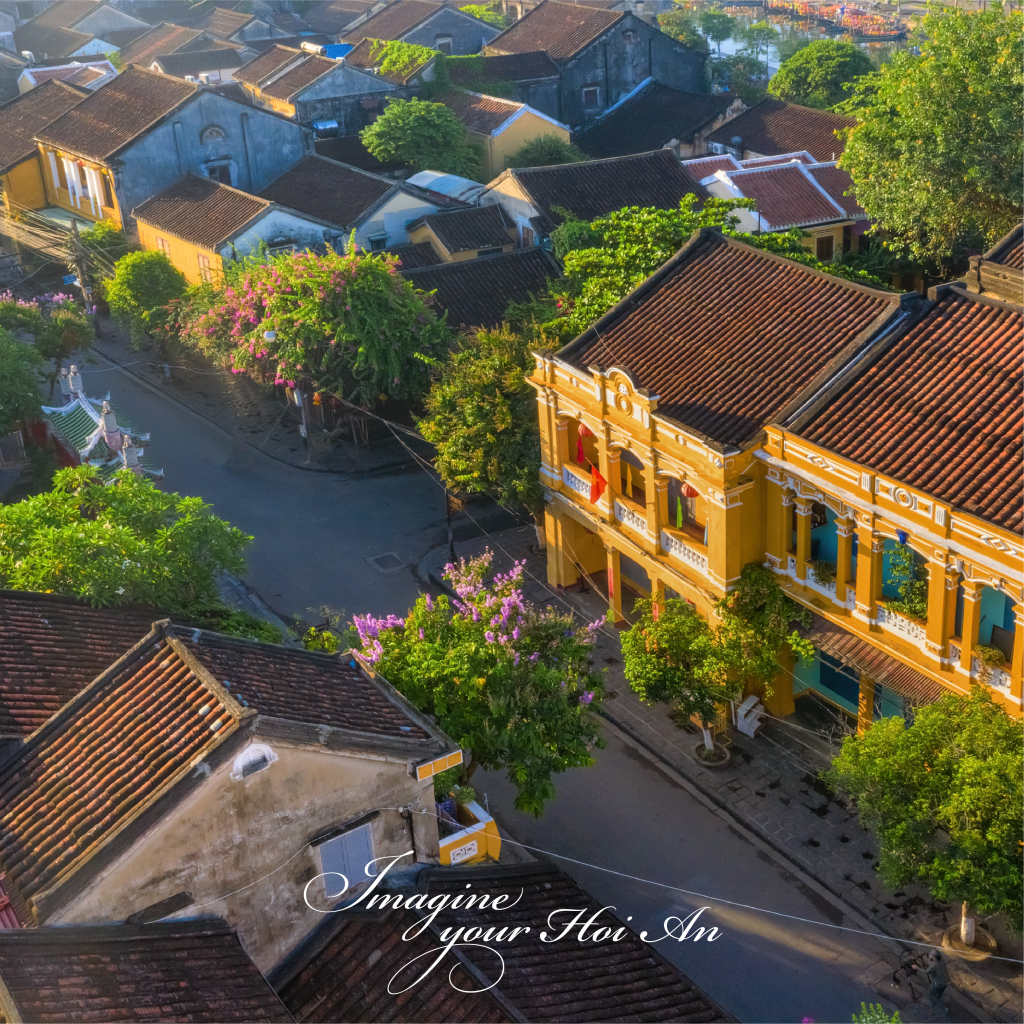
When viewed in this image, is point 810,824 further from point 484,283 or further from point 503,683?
point 484,283

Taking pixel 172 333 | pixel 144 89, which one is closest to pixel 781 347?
pixel 172 333

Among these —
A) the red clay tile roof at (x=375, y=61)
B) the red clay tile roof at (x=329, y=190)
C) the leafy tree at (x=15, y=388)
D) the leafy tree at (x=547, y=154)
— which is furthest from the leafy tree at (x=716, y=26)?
the leafy tree at (x=15, y=388)

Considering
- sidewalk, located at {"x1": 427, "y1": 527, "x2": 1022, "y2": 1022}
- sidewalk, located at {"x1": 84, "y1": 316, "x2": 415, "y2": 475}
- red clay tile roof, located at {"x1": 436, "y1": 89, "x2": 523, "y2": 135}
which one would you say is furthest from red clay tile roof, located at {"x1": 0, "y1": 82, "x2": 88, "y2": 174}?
sidewalk, located at {"x1": 427, "y1": 527, "x2": 1022, "y2": 1022}

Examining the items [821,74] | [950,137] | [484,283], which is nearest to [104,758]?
[484,283]

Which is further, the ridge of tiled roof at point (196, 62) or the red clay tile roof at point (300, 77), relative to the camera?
the ridge of tiled roof at point (196, 62)

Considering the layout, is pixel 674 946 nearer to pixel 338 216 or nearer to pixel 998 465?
pixel 998 465

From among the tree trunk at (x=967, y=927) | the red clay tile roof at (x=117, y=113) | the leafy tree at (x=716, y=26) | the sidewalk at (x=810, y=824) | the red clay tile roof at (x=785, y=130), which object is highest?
the red clay tile roof at (x=117, y=113)

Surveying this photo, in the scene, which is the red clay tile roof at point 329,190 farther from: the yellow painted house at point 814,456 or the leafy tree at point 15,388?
the yellow painted house at point 814,456
